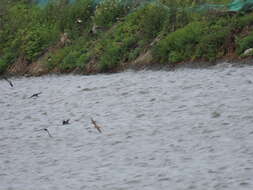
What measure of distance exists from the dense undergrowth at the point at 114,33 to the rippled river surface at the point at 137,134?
4.35ft

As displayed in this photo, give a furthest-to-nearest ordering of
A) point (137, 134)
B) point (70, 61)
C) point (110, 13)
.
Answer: point (110, 13), point (70, 61), point (137, 134)

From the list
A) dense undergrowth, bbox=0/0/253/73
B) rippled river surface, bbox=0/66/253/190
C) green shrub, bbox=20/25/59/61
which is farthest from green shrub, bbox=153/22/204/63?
green shrub, bbox=20/25/59/61

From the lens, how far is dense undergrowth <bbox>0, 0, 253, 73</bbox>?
2358 cm

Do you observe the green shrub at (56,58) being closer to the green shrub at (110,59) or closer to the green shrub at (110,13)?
the green shrub at (110,13)

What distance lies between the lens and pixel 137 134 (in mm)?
15516

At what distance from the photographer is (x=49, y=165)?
1380cm

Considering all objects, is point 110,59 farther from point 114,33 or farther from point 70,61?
point 70,61

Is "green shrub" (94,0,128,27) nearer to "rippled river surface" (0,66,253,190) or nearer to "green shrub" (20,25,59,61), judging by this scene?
"green shrub" (20,25,59,61)

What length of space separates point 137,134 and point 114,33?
42.8 ft

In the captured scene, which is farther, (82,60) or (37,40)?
(37,40)

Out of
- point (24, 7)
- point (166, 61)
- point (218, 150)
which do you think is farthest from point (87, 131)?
point (24, 7)

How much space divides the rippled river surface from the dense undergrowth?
4.35 feet

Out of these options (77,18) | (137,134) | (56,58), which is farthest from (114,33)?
(137,134)

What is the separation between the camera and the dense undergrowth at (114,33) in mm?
23578
